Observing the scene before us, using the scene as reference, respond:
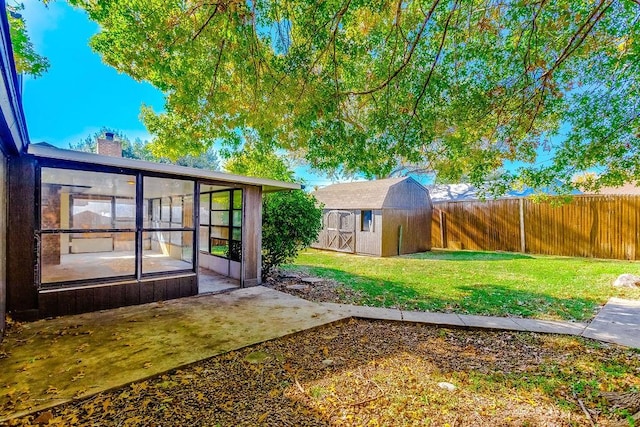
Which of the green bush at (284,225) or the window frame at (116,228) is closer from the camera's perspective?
the window frame at (116,228)

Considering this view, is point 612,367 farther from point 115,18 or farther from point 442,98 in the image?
point 115,18

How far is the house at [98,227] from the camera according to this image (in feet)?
12.6

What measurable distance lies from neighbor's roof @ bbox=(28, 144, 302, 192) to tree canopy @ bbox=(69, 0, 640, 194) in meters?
1.35

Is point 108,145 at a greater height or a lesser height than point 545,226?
greater

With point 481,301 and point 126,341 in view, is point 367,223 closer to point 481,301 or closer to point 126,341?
point 481,301

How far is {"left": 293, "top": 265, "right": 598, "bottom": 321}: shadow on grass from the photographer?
4.70 m

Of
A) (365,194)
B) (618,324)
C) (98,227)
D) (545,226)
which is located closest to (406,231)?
(365,194)

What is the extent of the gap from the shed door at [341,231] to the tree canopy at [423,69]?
22.7 feet

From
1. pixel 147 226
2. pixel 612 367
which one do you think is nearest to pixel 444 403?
pixel 612 367

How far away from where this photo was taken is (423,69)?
4.95 meters

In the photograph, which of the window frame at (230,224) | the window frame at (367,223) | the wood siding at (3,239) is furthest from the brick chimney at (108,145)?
the window frame at (367,223)

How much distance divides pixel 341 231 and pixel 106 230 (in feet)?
31.4

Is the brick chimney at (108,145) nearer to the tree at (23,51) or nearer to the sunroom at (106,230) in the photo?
the tree at (23,51)

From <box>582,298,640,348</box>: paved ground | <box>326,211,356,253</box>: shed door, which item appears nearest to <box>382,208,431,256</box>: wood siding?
<box>326,211,356,253</box>: shed door
